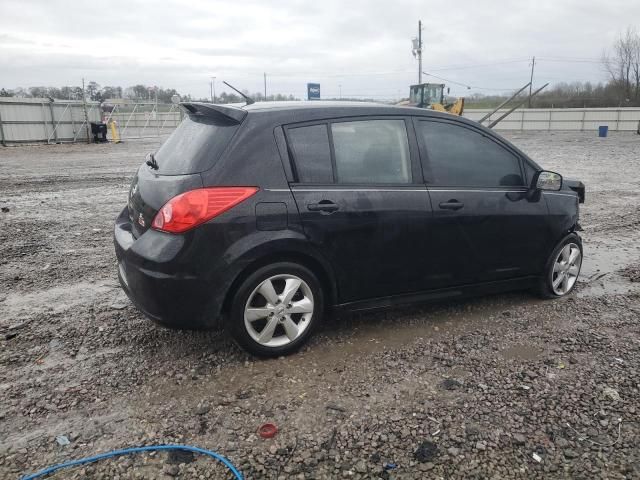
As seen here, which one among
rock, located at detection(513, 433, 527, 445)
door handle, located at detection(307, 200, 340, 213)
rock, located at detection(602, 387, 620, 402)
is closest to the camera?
rock, located at detection(513, 433, 527, 445)

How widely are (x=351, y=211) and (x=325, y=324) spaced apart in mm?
1107

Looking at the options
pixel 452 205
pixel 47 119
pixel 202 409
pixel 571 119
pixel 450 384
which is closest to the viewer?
pixel 202 409

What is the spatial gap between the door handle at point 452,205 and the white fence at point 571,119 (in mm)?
42397

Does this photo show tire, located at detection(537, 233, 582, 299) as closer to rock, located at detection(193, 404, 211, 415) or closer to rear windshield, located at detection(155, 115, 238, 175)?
rear windshield, located at detection(155, 115, 238, 175)

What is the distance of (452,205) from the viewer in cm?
405

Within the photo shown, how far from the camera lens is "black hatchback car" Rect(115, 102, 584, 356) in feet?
10.9

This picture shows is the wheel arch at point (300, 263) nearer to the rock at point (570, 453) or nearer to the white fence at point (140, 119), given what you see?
the rock at point (570, 453)

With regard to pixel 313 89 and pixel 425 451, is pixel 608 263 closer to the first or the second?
pixel 425 451

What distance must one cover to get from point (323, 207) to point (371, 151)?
64 cm

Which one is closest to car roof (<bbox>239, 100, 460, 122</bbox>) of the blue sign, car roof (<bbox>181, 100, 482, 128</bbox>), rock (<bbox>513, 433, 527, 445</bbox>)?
car roof (<bbox>181, 100, 482, 128</bbox>)

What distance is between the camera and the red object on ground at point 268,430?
2.83m

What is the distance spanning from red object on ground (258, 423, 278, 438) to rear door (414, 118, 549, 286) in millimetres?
1854

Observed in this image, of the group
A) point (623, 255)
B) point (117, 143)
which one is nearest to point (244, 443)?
point (623, 255)

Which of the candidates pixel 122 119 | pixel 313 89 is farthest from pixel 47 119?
pixel 313 89
